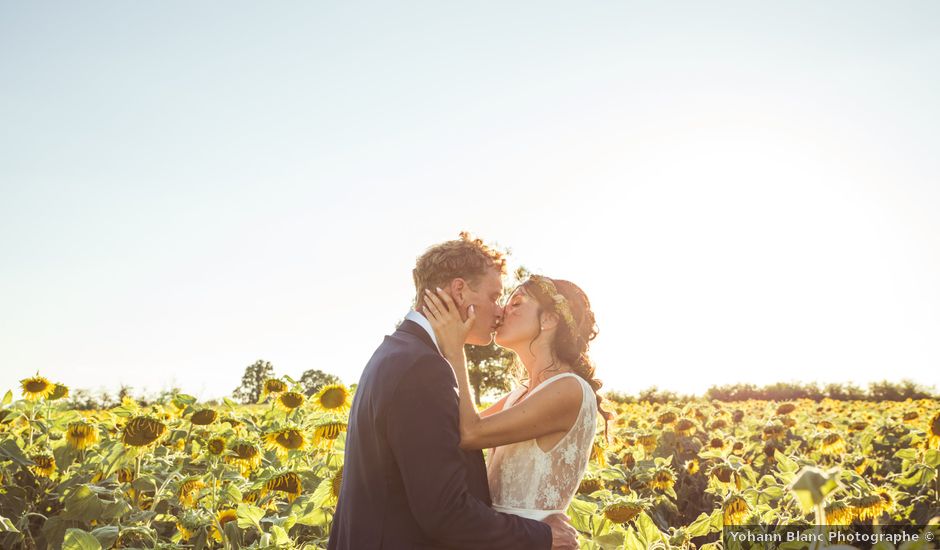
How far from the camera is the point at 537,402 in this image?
3.64 m

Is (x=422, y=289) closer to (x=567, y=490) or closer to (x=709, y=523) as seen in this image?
(x=567, y=490)

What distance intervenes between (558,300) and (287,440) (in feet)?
6.62

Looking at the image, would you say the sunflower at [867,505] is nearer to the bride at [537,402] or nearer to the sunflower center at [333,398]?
the bride at [537,402]

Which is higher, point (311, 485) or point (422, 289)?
point (422, 289)

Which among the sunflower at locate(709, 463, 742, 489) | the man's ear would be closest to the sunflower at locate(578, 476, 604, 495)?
the sunflower at locate(709, 463, 742, 489)

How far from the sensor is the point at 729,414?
11.9 meters

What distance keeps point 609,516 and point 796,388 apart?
100 ft

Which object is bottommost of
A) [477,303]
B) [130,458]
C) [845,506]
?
[845,506]

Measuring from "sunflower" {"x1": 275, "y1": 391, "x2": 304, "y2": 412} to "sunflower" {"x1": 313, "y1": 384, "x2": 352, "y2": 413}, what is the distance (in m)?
0.24

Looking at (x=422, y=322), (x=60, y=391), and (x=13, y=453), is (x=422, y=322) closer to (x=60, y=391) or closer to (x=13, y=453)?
(x=13, y=453)

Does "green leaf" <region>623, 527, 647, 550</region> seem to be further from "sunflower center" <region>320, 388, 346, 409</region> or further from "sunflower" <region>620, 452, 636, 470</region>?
"sunflower" <region>620, 452, 636, 470</region>

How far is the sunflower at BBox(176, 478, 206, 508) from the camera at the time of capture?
4617 mm

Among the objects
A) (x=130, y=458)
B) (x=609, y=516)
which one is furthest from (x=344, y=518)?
(x=130, y=458)

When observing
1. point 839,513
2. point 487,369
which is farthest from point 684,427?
→ point 487,369
